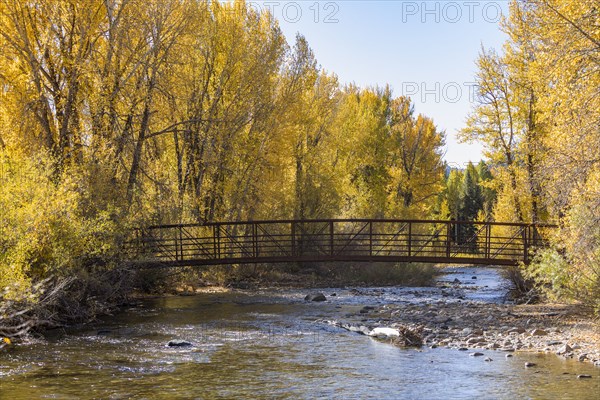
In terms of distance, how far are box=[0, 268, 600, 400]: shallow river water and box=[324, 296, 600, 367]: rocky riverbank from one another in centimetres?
71

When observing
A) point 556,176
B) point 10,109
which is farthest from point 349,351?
point 10,109

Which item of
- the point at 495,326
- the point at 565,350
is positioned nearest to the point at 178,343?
the point at 495,326

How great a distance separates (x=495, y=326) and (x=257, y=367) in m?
6.46

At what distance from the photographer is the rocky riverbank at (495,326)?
477 inches

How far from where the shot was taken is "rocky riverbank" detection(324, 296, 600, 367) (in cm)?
→ 1211

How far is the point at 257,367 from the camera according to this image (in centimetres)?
1066

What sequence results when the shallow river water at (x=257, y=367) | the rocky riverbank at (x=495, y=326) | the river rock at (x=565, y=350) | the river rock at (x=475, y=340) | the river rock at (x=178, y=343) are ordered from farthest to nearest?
the river rock at (x=475, y=340)
the river rock at (x=178, y=343)
the rocky riverbank at (x=495, y=326)
the river rock at (x=565, y=350)
the shallow river water at (x=257, y=367)

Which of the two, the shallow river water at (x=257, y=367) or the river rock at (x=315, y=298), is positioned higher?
the river rock at (x=315, y=298)

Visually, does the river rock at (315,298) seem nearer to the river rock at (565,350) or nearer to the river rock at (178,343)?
the river rock at (178,343)

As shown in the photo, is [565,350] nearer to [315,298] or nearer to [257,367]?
[257,367]

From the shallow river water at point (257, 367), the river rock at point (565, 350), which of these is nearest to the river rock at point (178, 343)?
the shallow river water at point (257, 367)

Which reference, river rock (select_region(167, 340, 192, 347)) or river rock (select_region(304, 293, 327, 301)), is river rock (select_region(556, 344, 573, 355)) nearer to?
river rock (select_region(167, 340, 192, 347))

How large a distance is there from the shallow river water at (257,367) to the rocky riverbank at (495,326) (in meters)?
0.71

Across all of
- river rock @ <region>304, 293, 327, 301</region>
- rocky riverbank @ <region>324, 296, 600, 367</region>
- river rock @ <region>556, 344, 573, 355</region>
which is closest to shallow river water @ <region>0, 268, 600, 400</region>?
river rock @ <region>556, 344, 573, 355</region>
